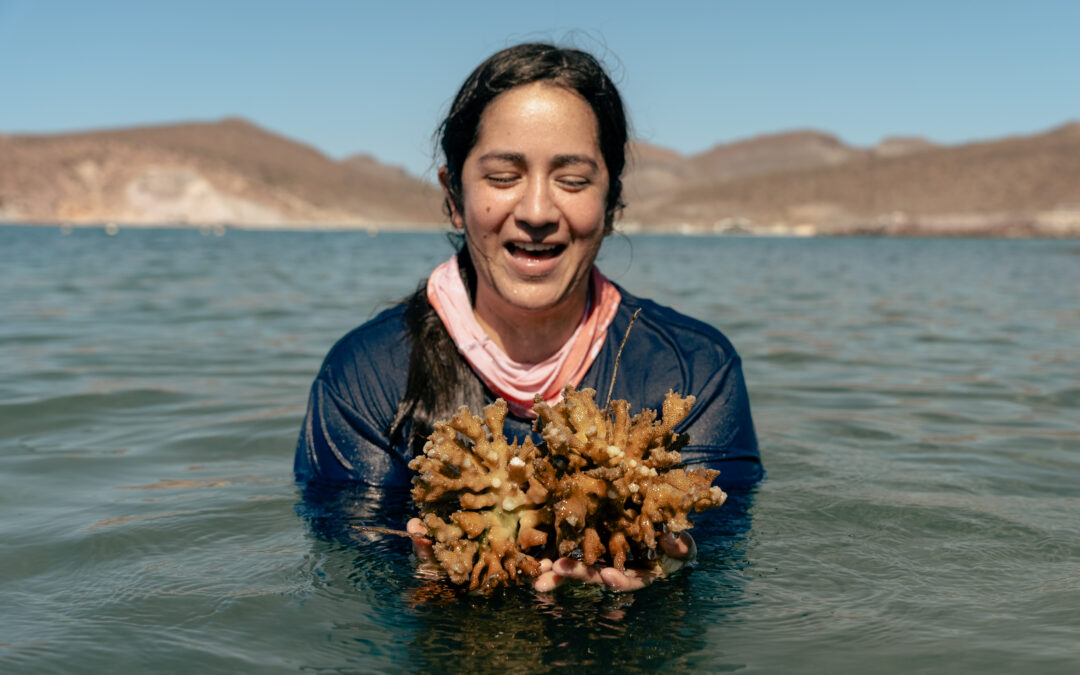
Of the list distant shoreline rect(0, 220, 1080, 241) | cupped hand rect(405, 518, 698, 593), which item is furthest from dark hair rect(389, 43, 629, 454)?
distant shoreline rect(0, 220, 1080, 241)

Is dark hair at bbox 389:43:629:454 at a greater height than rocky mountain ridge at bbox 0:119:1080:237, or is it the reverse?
rocky mountain ridge at bbox 0:119:1080:237

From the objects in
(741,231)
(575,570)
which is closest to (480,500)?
(575,570)

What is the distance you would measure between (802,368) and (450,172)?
6425mm

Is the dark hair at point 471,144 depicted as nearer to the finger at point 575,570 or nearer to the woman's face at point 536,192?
the woman's face at point 536,192

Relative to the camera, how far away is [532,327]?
13.4 feet

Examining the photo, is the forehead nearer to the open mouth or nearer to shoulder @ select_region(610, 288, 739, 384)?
the open mouth

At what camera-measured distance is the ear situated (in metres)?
4.18

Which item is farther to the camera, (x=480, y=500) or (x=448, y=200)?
(x=448, y=200)

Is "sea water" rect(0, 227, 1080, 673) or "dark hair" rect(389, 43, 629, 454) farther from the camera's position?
"dark hair" rect(389, 43, 629, 454)

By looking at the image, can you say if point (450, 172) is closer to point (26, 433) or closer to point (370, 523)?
point (370, 523)

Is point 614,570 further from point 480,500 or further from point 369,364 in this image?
point 369,364

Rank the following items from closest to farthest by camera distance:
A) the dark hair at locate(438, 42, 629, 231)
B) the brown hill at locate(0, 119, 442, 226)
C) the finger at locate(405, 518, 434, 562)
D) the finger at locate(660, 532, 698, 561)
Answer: the finger at locate(660, 532, 698, 561), the finger at locate(405, 518, 434, 562), the dark hair at locate(438, 42, 629, 231), the brown hill at locate(0, 119, 442, 226)

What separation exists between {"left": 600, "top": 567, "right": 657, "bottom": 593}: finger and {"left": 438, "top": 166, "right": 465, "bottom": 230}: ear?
5.68ft

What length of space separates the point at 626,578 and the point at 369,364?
1.60 metres
